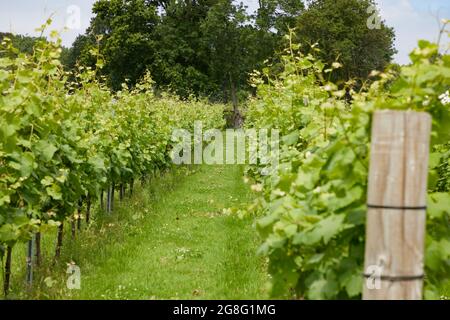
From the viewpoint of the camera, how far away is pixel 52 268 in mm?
7012

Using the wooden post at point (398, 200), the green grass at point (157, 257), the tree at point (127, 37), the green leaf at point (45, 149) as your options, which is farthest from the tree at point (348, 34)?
the wooden post at point (398, 200)

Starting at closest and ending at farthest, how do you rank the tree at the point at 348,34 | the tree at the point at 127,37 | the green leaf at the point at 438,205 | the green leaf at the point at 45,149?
the green leaf at the point at 438,205
the green leaf at the point at 45,149
the tree at the point at 348,34
the tree at the point at 127,37

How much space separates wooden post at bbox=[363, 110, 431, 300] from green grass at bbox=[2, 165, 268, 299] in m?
2.10

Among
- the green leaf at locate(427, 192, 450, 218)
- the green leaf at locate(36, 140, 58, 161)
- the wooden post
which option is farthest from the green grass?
the wooden post

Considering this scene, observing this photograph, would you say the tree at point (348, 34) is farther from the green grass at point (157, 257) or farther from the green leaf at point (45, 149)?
the green leaf at point (45, 149)

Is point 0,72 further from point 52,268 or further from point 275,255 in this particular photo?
point 275,255

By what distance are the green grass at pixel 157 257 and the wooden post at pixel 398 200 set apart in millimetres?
2100

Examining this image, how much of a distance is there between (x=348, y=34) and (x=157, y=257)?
119 ft

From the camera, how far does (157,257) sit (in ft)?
26.0

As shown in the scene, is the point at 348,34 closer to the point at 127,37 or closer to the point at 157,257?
the point at 127,37

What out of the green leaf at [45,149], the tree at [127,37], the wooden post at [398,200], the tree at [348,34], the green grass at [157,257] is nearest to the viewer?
the wooden post at [398,200]

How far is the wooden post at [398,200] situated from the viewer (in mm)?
2467

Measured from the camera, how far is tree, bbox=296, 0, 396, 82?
135ft
